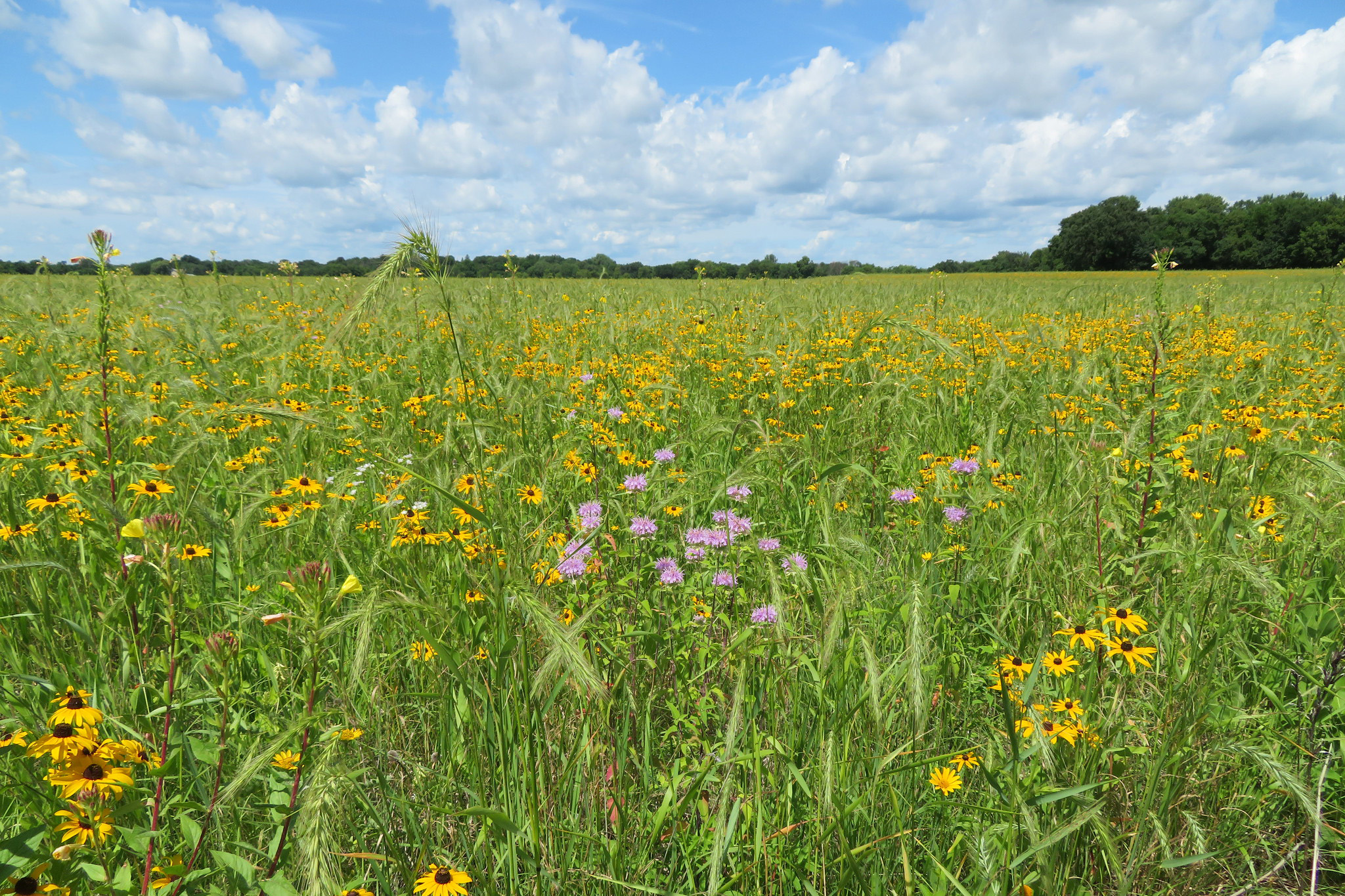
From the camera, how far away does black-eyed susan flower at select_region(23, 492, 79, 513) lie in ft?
6.41

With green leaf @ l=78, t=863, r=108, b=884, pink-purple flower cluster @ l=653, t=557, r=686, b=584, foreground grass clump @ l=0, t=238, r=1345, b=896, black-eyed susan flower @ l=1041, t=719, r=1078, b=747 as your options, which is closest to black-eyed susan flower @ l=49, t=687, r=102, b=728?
foreground grass clump @ l=0, t=238, r=1345, b=896

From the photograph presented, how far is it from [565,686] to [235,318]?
6730 mm

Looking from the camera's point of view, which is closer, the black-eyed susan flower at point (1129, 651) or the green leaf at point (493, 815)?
the green leaf at point (493, 815)

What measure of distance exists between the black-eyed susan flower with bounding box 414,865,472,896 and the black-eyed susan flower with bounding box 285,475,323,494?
4.50 feet

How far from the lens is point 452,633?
4.98 ft

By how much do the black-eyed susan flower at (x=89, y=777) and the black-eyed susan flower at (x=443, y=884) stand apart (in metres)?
0.50

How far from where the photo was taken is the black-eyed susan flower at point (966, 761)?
1.45 metres

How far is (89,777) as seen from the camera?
3.26 ft

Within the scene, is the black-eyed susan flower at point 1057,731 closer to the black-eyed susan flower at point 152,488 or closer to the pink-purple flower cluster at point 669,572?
the pink-purple flower cluster at point 669,572

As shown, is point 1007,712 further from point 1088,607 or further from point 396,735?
point 396,735

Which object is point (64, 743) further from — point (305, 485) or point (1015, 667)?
point (1015, 667)

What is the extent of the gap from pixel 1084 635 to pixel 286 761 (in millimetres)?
1741

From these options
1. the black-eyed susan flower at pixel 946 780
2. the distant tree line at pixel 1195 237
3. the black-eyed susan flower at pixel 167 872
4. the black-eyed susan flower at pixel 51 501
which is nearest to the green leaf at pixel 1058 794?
the black-eyed susan flower at pixel 946 780

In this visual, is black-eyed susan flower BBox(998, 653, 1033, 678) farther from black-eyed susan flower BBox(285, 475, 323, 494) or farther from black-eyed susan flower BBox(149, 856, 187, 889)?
black-eyed susan flower BBox(285, 475, 323, 494)
